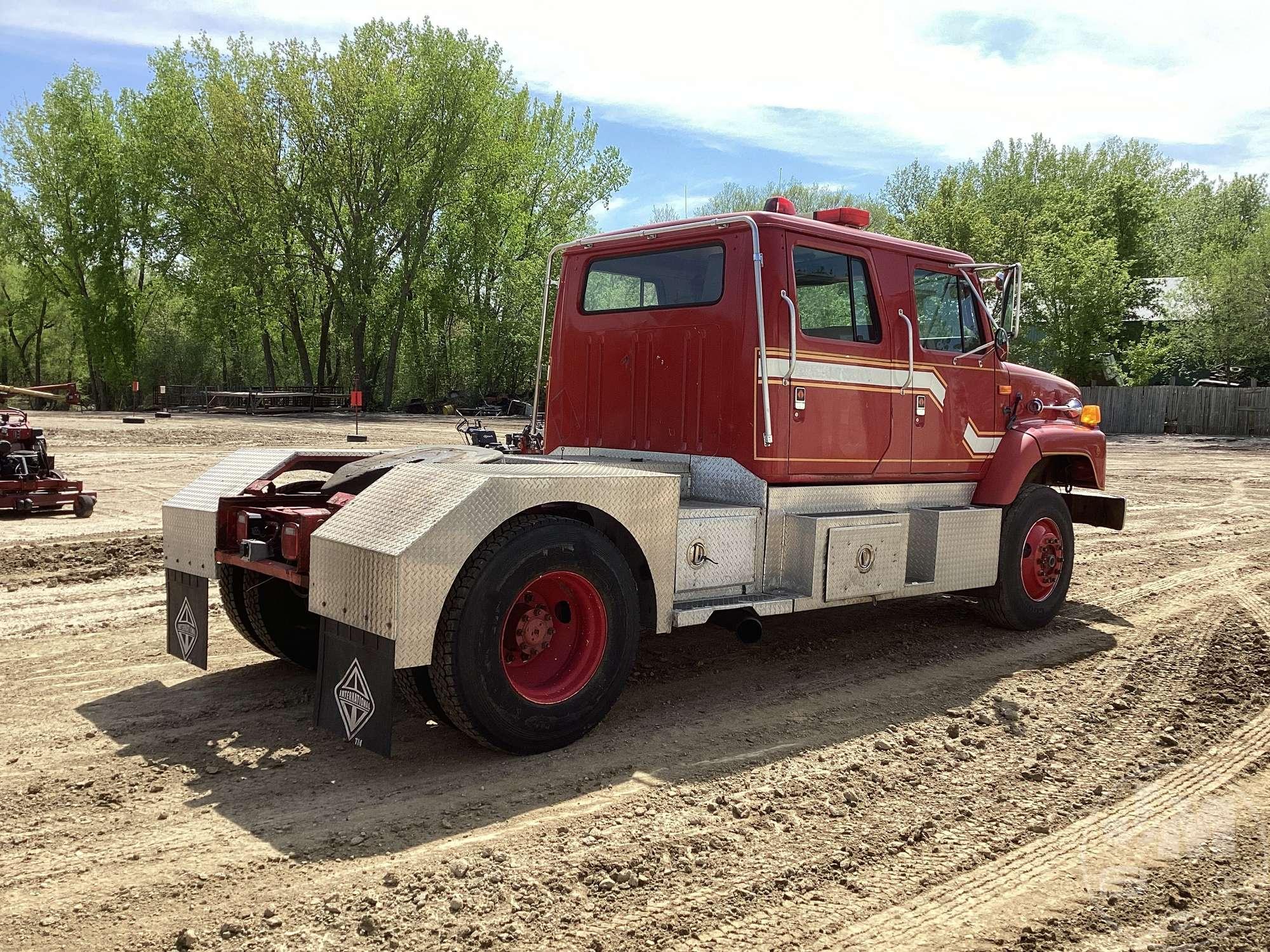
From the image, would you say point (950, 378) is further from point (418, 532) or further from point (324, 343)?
point (324, 343)

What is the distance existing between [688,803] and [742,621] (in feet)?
4.88

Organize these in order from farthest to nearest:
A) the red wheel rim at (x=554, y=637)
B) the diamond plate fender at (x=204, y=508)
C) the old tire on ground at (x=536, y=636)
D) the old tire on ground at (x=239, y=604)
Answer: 1. the old tire on ground at (x=239, y=604)
2. the diamond plate fender at (x=204, y=508)
3. the red wheel rim at (x=554, y=637)
4. the old tire on ground at (x=536, y=636)

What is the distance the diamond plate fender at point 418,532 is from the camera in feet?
13.1

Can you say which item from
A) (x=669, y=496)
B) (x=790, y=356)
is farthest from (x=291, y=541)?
(x=790, y=356)

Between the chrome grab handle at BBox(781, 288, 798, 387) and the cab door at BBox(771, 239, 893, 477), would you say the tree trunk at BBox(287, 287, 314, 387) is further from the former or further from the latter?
the chrome grab handle at BBox(781, 288, 798, 387)

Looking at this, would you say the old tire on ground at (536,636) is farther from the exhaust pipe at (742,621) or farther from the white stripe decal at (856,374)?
the white stripe decal at (856,374)

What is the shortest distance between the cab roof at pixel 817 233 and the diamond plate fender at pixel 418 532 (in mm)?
1980

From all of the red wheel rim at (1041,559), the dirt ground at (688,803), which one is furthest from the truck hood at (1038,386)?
the dirt ground at (688,803)

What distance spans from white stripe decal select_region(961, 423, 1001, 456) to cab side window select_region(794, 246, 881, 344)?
1.28 meters

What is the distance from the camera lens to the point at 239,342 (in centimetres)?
4909

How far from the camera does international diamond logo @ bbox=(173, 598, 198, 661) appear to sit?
5.34 meters

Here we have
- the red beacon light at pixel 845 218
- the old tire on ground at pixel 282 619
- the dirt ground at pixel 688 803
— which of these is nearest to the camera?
the dirt ground at pixel 688 803

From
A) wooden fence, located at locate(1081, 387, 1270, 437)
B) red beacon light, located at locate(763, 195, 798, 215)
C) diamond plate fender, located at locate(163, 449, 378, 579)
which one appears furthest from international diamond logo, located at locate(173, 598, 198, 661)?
wooden fence, located at locate(1081, 387, 1270, 437)

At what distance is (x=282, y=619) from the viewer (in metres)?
5.73
